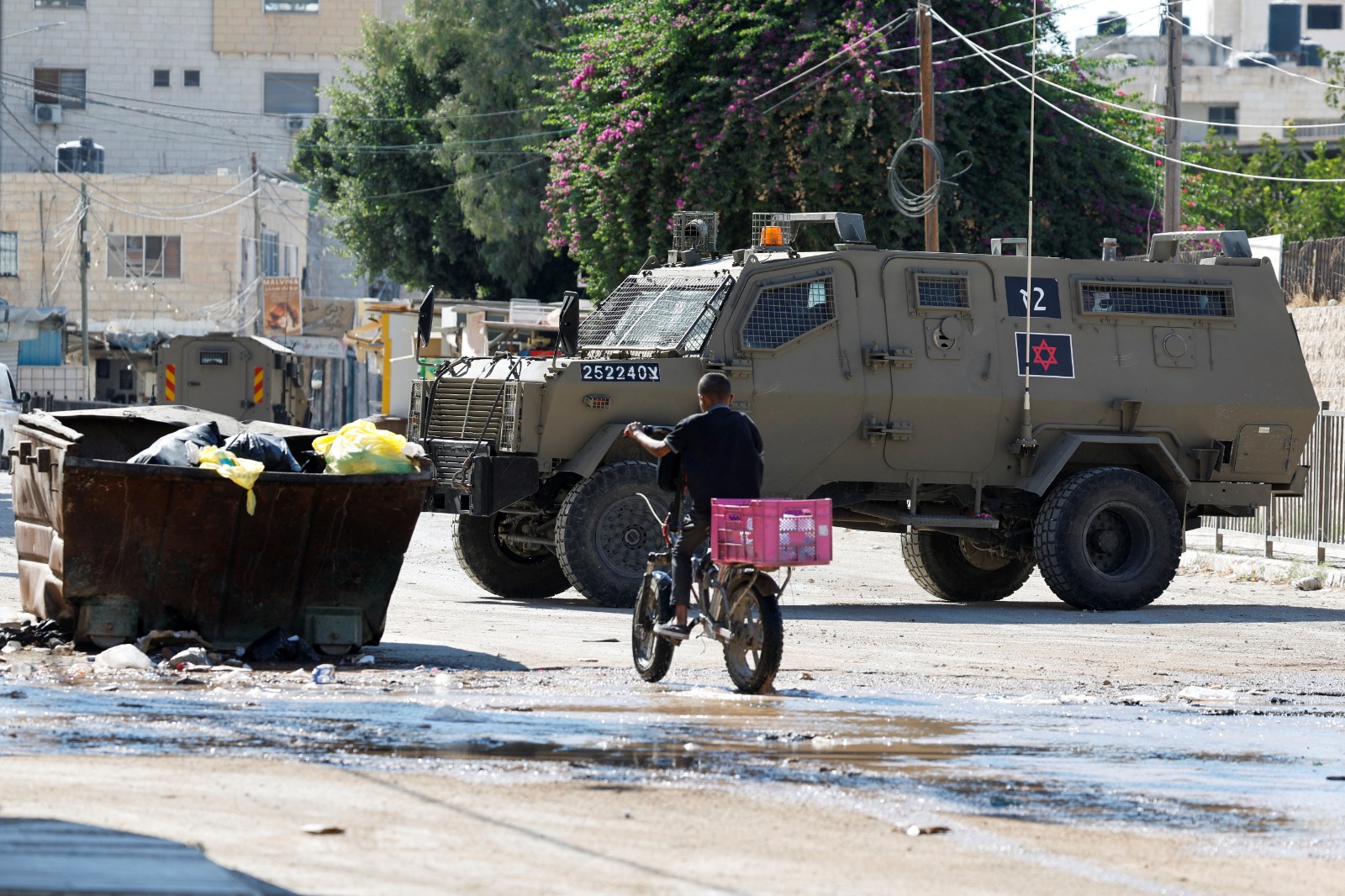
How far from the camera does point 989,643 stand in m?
12.5

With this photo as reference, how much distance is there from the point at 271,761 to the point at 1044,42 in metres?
24.8

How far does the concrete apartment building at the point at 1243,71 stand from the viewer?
247ft

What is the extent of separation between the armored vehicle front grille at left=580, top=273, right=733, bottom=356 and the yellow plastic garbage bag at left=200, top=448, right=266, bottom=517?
4.86 meters

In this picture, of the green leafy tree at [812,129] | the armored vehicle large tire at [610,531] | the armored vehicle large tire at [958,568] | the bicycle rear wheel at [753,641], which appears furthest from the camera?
the green leafy tree at [812,129]

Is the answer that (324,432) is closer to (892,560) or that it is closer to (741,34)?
(892,560)

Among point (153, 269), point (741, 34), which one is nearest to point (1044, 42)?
point (741, 34)

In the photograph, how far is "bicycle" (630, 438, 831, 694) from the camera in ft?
29.9

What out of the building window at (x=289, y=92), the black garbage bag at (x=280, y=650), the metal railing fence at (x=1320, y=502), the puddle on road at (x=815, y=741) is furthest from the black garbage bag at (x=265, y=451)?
the building window at (x=289, y=92)

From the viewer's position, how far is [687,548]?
9.73 m

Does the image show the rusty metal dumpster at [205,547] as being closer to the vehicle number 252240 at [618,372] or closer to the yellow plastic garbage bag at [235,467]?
the yellow plastic garbage bag at [235,467]

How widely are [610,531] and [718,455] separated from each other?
4511mm

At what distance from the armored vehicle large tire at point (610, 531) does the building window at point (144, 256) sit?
156 ft

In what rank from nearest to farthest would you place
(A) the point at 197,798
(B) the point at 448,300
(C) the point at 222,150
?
(A) the point at 197,798 → (B) the point at 448,300 → (C) the point at 222,150

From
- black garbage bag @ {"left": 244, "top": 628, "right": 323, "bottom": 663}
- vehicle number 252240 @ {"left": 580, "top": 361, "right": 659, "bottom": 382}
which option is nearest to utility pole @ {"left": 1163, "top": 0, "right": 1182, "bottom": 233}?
vehicle number 252240 @ {"left": 580, "top": 361, "right": 659, "bottom": 382}
